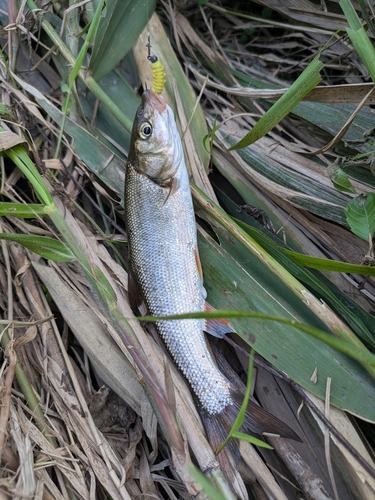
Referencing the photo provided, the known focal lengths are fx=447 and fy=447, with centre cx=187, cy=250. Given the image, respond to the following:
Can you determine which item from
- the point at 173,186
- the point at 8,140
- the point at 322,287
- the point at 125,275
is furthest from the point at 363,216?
the point at 8,140

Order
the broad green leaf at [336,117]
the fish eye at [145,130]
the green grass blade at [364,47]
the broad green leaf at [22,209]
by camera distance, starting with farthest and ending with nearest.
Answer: the broad green leaf at [336,117], the fish eye at [145,130], the broad green leaf at [22,209], the green grass blade at [364,47]

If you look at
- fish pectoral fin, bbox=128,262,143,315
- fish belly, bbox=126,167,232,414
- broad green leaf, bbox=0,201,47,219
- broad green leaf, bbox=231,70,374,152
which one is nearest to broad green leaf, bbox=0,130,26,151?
broad green leaf, bbox=0,201,47,219

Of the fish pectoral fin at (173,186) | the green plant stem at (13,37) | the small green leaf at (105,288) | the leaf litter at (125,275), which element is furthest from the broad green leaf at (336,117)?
the green plant stem at (13,37)

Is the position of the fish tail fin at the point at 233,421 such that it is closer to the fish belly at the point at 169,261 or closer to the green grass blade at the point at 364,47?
the fish belly at the point at 169,261

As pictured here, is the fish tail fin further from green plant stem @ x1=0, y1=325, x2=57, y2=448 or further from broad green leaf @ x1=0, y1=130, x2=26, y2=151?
broad green leaf @ x1=0, y1=130, x2=26, y2=151

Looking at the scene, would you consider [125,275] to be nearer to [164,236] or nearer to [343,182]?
[164,236]

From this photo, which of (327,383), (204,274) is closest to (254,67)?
(204,274)
